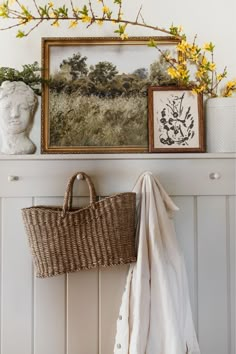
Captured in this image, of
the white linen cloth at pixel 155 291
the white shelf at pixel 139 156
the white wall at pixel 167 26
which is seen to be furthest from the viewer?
the white wall at pixel 167 26

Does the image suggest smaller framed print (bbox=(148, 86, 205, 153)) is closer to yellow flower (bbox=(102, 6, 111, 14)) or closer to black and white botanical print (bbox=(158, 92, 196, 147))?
black and white botanical print (bbox=(158, 92, 196, 147))

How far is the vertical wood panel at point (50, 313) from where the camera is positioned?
136cm

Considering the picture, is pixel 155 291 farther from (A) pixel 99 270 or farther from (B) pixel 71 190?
(B) pixel 71 190

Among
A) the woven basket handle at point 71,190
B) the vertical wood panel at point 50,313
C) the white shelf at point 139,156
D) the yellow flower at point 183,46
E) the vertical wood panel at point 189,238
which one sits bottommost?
the vertical wood panel at point 50,313

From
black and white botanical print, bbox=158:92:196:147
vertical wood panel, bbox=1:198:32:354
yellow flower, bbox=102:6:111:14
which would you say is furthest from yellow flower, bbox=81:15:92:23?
vertical wood panel, bbox=1:198:32:354

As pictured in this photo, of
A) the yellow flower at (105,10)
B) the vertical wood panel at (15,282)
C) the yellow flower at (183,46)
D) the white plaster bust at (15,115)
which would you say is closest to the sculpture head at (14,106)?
the white plaster bust at (15,115)

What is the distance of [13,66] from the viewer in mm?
1461

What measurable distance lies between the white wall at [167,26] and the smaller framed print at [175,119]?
7.2 inches

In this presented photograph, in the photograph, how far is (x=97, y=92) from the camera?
4.75 ft

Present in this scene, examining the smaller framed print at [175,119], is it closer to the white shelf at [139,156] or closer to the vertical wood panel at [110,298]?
the white shelf at [139,156]

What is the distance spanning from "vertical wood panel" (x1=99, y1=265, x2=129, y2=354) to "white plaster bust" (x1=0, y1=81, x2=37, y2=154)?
470 millimetres

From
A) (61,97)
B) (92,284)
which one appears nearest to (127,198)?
(92,284)

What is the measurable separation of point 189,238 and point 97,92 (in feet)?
1.87

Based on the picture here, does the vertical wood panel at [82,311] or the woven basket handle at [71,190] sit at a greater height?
the woven basket handle at [71,190]
